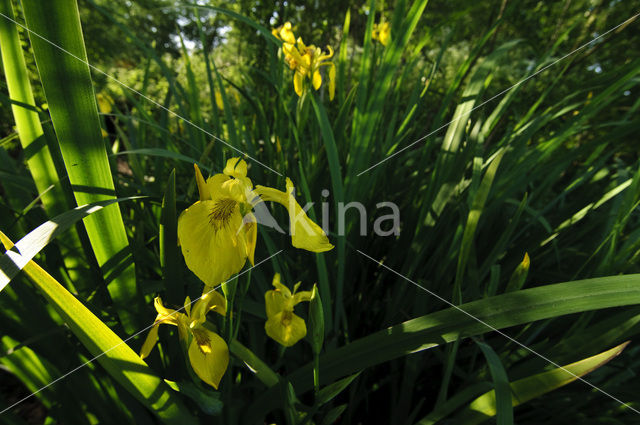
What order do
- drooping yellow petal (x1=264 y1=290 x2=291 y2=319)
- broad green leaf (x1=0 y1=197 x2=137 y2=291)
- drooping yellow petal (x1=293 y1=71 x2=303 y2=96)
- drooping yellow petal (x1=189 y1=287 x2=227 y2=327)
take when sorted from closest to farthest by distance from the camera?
broad green leaf (x1=0 y1=197 x2=137 y2=291), drooping yellow petal (x1=189 y1=287 x2=227 y2=327), drooping yellow petal (x1=264 y1=290 x2=291 y2=319), drooping yellow petal (x1=293 y1=71 x2=303 y2=96)

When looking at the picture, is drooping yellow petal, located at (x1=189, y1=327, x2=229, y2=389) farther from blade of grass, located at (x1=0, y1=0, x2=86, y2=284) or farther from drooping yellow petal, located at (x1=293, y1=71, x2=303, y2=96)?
drooping yellow petal, located at (x1=293, y1=71, x2=303, y2=96)

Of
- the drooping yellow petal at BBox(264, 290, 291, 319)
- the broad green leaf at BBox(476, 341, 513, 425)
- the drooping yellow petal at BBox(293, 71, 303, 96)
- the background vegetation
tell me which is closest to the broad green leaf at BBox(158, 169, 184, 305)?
the background vegetation

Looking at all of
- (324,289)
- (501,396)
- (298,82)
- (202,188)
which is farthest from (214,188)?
(298,82)

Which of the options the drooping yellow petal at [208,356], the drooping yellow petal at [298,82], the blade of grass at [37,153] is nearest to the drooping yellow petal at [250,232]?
the drooping yellow petal at [208,356]

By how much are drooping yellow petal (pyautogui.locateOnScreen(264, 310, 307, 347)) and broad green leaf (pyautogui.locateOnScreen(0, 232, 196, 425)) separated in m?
0.13

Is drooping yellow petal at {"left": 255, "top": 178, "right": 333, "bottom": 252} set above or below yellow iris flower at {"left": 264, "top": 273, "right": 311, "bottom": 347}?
above

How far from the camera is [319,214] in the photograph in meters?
0.77

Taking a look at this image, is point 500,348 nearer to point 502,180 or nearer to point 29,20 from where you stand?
point 502,180

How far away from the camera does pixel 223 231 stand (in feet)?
1.01

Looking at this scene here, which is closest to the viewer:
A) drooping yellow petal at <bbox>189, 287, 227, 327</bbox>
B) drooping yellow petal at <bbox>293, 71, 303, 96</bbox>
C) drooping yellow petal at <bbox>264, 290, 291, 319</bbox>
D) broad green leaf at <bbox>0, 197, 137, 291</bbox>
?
broad green leaf at <bbox>0, 197, 137, 291</bbox>

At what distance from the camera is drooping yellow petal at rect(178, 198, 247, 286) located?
29 cm

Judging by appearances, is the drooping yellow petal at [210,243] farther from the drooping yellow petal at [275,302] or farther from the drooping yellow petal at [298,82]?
the drooping yellow petal at [298,82]

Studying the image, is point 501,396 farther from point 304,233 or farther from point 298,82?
point 298,82

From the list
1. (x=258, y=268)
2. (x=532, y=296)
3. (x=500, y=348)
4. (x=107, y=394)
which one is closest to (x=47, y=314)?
(x=107, y=394)
